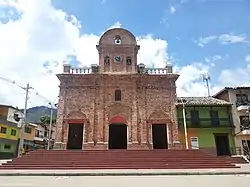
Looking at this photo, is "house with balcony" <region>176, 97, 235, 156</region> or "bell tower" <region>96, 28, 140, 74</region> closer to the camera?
"house with balcony" <region>176, 97, 235, 156</region>

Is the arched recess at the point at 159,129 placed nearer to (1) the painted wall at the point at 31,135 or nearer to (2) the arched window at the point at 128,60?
(2) the arched window at the point at 128,60

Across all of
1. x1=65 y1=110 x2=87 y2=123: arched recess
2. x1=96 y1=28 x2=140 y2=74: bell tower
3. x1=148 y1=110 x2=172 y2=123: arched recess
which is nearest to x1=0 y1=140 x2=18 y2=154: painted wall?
x1=65 y1=110 x2=87 y2=123: arched recess

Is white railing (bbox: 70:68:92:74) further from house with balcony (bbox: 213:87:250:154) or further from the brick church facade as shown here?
house with balcony (bbox: 213:87:250:154)

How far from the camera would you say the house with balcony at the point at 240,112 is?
2727 centimetres

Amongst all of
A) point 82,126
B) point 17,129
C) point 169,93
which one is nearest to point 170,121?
point 169,93

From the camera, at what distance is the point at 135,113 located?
82.4 feet

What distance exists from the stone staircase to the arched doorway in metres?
5.92

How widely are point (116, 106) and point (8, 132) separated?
61.4 ft

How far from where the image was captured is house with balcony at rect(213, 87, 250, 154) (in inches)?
1073

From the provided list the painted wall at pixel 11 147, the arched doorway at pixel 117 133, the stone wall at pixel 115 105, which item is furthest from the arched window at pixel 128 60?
the painted wall at pixel 11 147

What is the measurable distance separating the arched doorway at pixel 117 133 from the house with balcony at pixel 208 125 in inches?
248
